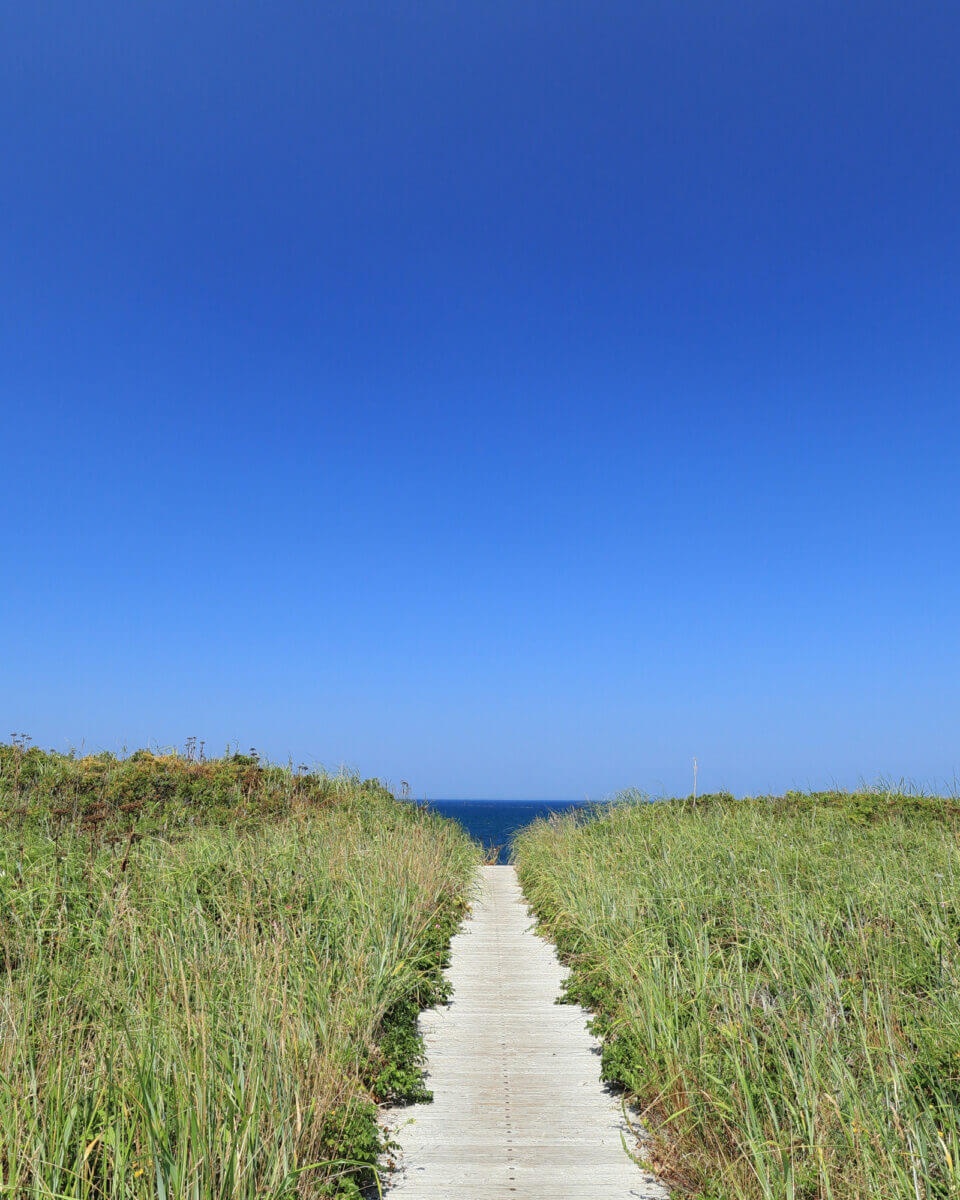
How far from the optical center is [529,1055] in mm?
6020

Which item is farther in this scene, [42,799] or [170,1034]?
[42,799]

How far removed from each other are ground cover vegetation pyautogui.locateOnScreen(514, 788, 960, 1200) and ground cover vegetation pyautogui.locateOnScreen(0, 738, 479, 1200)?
5.46ft

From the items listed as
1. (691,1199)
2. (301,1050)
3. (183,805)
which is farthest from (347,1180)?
(183,805)

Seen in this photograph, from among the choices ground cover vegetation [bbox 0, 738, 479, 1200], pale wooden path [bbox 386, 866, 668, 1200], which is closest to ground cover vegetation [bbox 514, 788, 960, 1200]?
pale wooden path [bbox 386, 866, 668, 1200]

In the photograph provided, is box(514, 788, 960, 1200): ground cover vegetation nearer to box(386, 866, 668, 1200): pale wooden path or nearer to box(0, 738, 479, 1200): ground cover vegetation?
box(386, 866, 668, 1200): pale wooden path

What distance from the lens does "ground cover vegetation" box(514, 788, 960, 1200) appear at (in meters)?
3.52

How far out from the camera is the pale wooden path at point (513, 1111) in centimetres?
414

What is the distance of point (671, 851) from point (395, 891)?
339 cm

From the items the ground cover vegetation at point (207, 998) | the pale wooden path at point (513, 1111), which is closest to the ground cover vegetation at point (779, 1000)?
the pale wooden path at point (513, 1111)

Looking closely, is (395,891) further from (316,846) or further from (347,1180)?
(347,1180)

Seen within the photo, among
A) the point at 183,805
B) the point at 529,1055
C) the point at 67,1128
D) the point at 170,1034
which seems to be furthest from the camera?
the point at 183,805

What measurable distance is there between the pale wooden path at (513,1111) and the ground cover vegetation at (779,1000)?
0.26 metres

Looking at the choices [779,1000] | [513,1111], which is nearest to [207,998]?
[513,1111]

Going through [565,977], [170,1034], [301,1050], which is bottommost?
[565,977]
